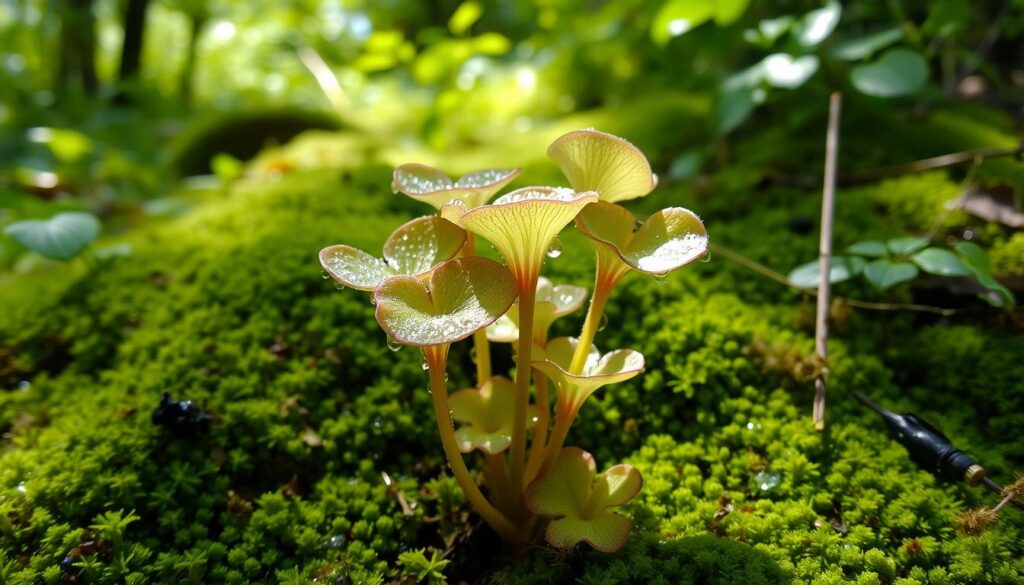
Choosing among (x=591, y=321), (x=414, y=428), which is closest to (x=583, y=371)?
(x=591, y=321)

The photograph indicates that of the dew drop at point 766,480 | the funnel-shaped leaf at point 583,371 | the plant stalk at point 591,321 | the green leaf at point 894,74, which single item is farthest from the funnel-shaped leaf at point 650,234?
the green leaf at point 894,74

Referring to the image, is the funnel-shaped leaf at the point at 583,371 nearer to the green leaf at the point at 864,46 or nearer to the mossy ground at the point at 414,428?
the mossy ground at the point at 414,428

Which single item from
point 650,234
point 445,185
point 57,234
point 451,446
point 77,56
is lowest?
point 451,446

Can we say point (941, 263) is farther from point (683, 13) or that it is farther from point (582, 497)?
point (683, 13)

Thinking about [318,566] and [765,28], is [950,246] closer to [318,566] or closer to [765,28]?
[765,28]

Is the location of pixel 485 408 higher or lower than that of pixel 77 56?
lower

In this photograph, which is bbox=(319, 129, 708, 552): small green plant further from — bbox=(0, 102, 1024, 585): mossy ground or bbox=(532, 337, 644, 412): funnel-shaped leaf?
bbox=(0, 102, 1024, 585): mossy ground
